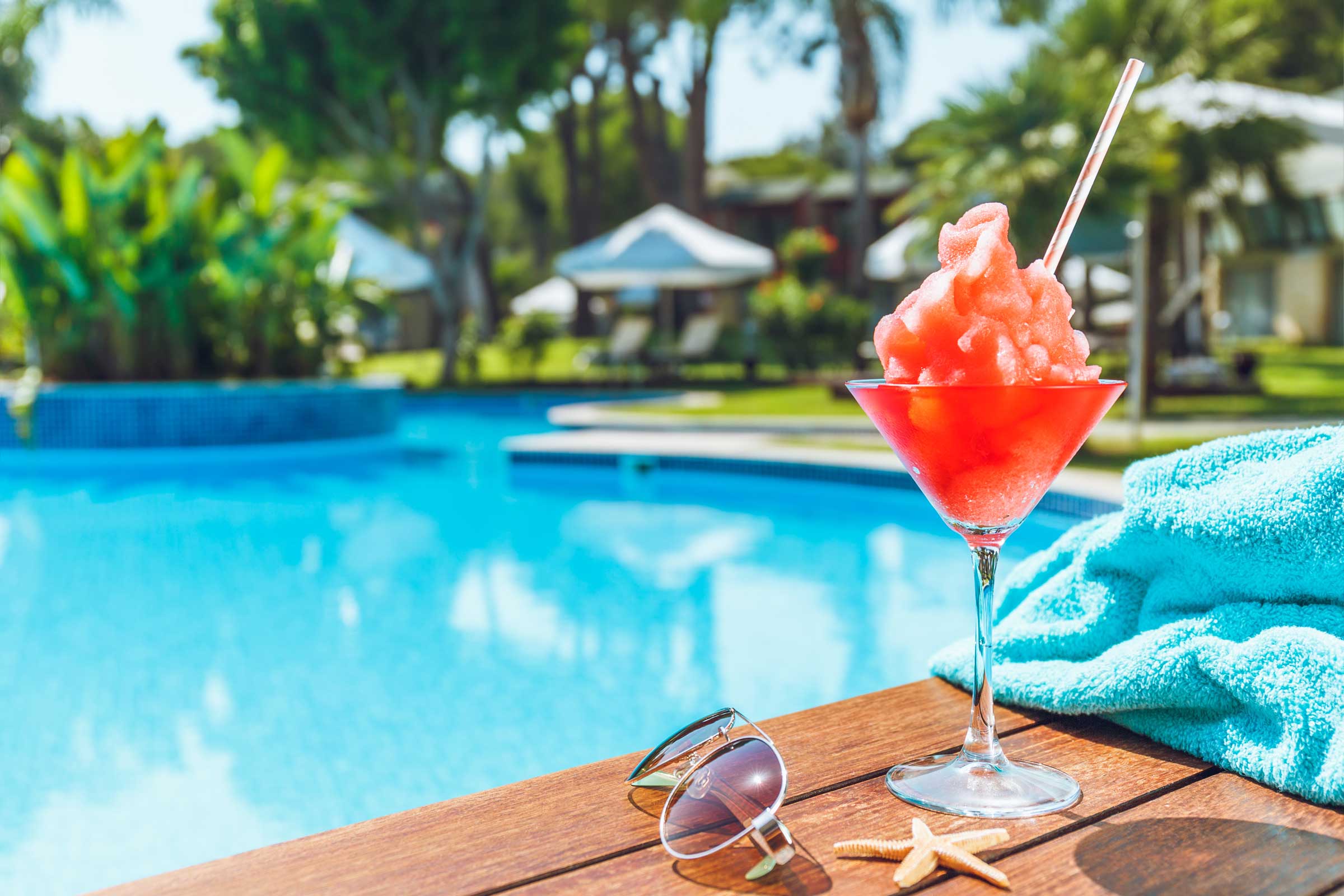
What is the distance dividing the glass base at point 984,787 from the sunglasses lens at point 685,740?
0.18m

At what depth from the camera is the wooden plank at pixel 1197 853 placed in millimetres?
909

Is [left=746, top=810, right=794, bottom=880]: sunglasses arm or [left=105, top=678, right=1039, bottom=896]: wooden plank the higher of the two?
[left=746, top=810, right=794, bottom=880]: sunglasses arm

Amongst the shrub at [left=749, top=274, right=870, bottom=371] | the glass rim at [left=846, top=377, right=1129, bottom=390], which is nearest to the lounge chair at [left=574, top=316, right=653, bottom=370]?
A: the shrub at [left=749, top=274, right=870, bottom=371]

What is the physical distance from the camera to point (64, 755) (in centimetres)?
349

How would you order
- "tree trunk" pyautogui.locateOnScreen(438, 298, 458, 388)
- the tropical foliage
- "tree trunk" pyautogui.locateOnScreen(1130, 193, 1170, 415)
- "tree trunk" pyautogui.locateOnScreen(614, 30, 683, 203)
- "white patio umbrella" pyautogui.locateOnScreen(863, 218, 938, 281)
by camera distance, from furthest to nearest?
"tree trunk" pyautogui.locateOnScreen(614, 30, 683, 203) < "tree trunk" pyautogui.locateOnScreen(438, 298, 458, 388) < "white patio umbrella" pyautogui.locateOnScreen(863, 218, 938, 281) < the tropical foliage < "tree trunk" pyautogui.locateOnScreen(1130, 193, 1170, 415)

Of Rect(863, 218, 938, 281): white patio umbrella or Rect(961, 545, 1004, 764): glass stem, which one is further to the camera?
Rect(863, 218, 938, 281): white patio umbrella

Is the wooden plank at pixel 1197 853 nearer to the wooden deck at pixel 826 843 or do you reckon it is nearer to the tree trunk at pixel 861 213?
the wooden deck at pixel 826 843

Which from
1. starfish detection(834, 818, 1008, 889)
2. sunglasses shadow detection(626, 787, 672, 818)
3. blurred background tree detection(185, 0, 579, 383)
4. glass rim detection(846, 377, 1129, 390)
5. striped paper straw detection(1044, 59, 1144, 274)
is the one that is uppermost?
blurred background tree detection(185, 0, 579, 383)

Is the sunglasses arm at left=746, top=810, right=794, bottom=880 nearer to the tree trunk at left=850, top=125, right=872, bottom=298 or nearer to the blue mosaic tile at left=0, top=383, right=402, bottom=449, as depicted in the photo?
the blue mosaic tile at left=0, top=383, right=402, bottom=449

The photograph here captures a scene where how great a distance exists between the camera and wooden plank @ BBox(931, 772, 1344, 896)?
2.98 ft

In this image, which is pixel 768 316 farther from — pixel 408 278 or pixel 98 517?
pixel 98 517

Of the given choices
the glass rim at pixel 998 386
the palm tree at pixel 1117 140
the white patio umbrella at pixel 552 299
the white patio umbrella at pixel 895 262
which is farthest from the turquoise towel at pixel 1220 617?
the white patio umbrella at pixel 552 299

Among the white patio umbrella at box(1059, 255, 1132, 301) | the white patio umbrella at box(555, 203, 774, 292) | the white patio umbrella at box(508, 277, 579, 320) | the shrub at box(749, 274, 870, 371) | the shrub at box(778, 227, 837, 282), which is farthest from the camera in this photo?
the white patio umbrella at box(508, 277, 579, 320)

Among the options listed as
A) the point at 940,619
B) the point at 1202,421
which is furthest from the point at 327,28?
the point at 940,619
